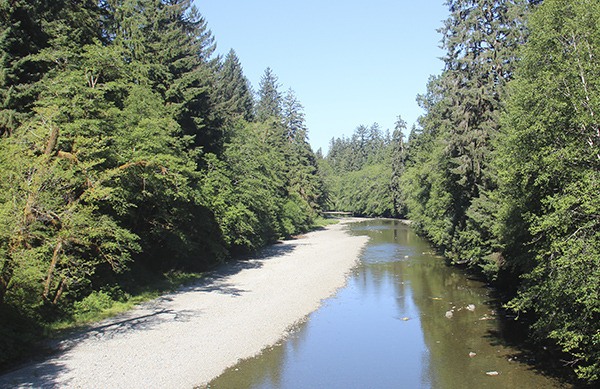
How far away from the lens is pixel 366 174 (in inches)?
4097

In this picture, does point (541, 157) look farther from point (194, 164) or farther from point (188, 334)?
point (194, 164)

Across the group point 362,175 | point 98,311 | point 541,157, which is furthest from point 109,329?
point 362,175

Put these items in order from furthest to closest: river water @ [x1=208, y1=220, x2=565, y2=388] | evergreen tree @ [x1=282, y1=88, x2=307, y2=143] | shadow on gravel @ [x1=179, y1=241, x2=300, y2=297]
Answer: evergreen tree @ [x1=282, y1=88, x2=307, y2=143] → shadow on gravel @ [x1=179, y1=241, x2=300, y2=297] → river water @ [x1=208, y1=220, x2=565, y2=388]

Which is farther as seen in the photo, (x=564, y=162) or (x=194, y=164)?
(x=194, y=164)

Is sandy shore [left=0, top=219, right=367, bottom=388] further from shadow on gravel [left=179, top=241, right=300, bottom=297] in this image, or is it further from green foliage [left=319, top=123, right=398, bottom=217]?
green foliage [left=319, top=123, right=398, bottom=217]

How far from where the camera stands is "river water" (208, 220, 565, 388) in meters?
13.4

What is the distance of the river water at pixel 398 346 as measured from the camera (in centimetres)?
1343

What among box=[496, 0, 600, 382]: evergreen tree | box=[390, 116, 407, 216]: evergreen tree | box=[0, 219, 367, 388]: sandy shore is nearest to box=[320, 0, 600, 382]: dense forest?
box=[496, 0, 600, 382]: evergreen tree

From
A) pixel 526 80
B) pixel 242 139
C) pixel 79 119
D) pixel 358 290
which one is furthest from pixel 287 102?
pixel 526 80

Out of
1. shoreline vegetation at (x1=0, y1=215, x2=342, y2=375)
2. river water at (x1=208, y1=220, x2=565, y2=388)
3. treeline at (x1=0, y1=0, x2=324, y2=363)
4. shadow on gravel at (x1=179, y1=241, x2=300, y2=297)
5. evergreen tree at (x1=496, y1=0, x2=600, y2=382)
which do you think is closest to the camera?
evergreen tree at (x1=496, y1=0, x2=600, y2=382)

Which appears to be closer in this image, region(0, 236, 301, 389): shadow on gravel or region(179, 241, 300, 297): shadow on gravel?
region(0, 236, 301, 389): shadow on gravel

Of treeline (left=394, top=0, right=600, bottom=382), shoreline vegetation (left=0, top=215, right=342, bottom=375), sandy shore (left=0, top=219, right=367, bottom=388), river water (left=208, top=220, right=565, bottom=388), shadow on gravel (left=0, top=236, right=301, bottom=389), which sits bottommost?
river water (left=208, top=220, right=565, bottom=388)

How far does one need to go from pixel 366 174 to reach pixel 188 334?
3551 inches

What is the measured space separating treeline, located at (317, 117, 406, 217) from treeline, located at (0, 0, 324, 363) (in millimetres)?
52062
